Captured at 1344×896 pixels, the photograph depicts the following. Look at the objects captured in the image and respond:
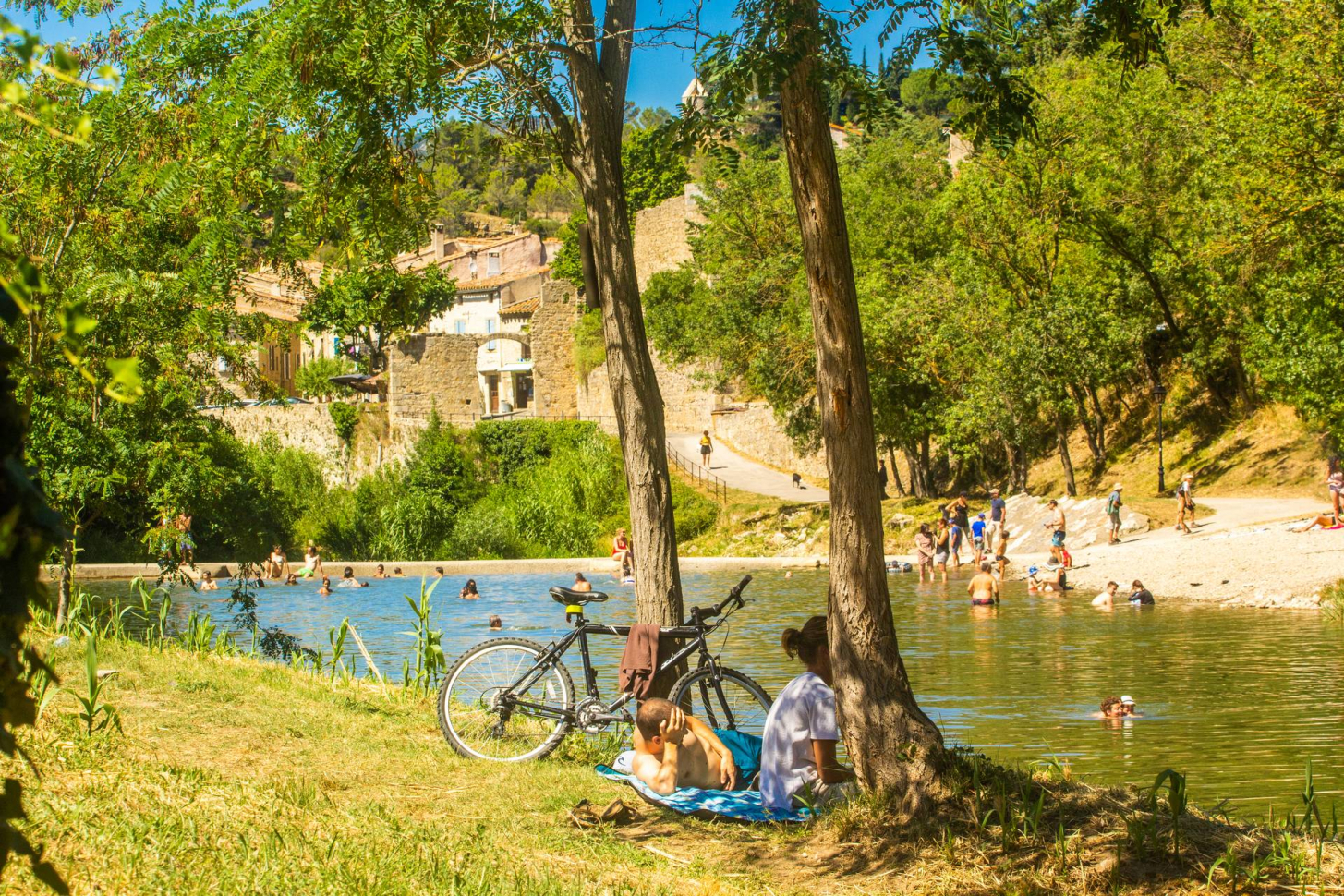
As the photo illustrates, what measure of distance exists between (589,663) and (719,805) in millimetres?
1704

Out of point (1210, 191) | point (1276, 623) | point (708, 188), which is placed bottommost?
point (1276, 623)

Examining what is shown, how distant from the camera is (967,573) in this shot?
2752 centimetres

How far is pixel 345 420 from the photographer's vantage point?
158 ft

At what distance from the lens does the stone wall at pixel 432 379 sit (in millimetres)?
48906

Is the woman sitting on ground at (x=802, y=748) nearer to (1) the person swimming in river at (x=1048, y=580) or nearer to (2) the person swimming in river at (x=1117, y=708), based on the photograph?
(2) the person swimming in river at (x=1117, y=708)

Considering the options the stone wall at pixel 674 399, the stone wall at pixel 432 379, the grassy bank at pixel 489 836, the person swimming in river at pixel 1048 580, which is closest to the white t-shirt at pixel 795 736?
the grassy bank at pixel 489 836

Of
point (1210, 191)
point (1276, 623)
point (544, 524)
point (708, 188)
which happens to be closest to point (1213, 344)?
point (1210, 191)

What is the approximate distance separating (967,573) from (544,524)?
15.8 metres

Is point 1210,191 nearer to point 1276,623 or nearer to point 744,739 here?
point 1276,623

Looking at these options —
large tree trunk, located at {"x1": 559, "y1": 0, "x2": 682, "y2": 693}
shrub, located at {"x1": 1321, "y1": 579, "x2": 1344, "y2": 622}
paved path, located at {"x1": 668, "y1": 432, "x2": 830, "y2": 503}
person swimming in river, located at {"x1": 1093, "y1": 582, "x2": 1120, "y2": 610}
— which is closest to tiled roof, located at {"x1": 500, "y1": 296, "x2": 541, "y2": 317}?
paved path, located at {"x1": 668, "y1": 432, "x2": 830, "y2": 503}

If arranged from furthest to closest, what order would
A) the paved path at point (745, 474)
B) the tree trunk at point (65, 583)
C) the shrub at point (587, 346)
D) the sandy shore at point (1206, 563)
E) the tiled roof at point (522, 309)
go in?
1. the tiled roof at point (522, 309)
2. the shrub at point (587, 346)
3. the paved path at point (745, 474)
4. the sandy shore at point (1206, 563)
5. the tree trunk at point (65, 583)

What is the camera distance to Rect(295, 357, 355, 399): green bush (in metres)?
65.4

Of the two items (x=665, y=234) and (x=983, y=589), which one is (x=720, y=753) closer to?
(x=983, y=589)

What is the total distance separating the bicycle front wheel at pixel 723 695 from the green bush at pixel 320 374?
58.2 m
